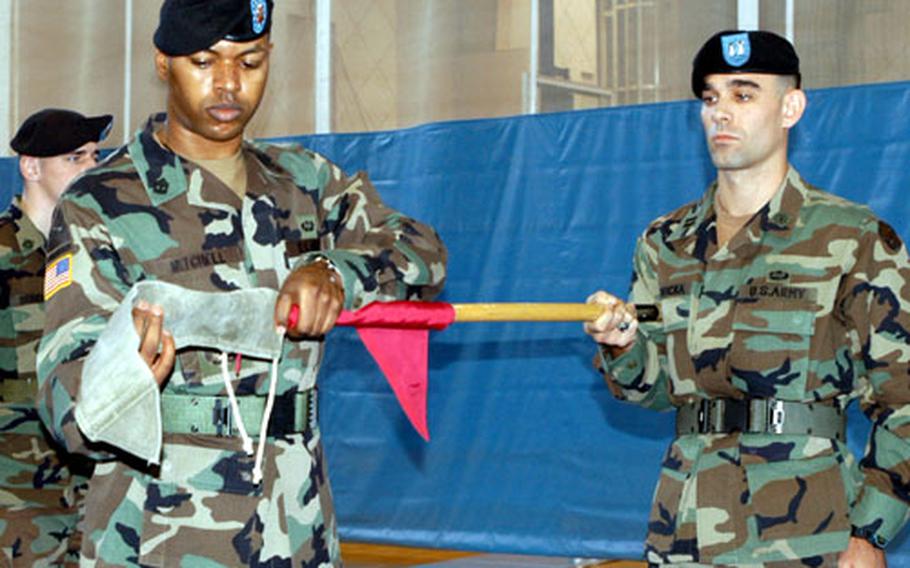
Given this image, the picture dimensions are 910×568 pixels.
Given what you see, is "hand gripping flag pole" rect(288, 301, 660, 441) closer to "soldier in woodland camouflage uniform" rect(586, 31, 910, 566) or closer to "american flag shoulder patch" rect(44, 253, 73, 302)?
"american flag shoulder patch" rect(44, 253, 73, 302)

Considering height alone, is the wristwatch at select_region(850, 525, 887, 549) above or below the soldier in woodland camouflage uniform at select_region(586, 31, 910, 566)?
below

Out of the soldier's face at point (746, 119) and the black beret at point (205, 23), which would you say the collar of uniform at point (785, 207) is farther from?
the black beret at point (205, 23)

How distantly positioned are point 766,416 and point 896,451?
27 cm

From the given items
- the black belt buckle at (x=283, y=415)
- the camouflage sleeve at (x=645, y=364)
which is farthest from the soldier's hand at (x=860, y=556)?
the black belt buckle at (x=283, y=415)

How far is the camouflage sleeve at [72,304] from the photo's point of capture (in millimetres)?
2240

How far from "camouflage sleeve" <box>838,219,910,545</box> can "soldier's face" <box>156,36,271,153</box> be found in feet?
4.33

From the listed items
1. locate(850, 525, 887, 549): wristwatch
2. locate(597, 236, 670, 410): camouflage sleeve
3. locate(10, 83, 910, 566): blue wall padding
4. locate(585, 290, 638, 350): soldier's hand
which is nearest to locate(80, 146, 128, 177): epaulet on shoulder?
locate(585, 290, 638, 350): soldier's hand

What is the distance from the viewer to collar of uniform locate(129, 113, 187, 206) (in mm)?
2594

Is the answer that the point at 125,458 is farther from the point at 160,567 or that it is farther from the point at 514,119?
the point at 514,119

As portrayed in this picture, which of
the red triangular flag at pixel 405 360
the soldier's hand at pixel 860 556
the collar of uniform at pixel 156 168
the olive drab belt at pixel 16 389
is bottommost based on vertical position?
the soldier's hand at pixel 860 556

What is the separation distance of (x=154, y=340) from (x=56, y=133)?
111 inches

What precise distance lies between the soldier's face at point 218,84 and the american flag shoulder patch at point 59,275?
33 centimetres

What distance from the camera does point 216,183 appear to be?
2652 millimetres

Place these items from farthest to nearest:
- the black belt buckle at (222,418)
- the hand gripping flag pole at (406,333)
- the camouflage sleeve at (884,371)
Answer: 1. the camouflage sleeve at (884,371)
2. the black belt buckle at (222,418)
3. the hand gripping flag pole at (406,333)
